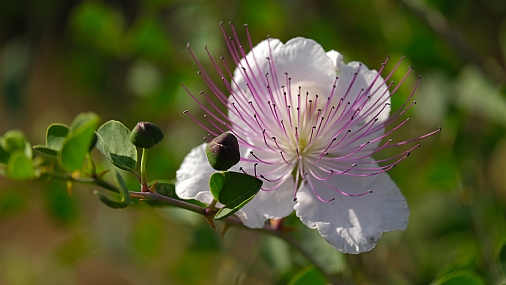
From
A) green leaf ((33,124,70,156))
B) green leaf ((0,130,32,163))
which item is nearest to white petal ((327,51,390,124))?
green leaf ((33,124,70,156))

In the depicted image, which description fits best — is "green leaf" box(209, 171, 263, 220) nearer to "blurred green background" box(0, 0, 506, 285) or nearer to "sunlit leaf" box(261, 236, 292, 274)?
"blurred green background" box(0, 0, 506, 285)

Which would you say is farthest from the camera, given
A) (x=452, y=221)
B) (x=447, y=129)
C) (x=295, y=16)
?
(x=295, y=16)

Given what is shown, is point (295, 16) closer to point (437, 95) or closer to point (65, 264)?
point (437, 95)

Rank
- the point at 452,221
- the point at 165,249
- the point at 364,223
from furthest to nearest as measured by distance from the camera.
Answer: the point at 165,249, the point at 452,221, the point at 364,223

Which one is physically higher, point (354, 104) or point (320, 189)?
point (354, 104)

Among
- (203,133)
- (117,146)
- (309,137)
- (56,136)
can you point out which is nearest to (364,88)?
(309,137)

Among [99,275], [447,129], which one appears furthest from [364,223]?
[99,275]

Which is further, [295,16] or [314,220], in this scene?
[295,16]
